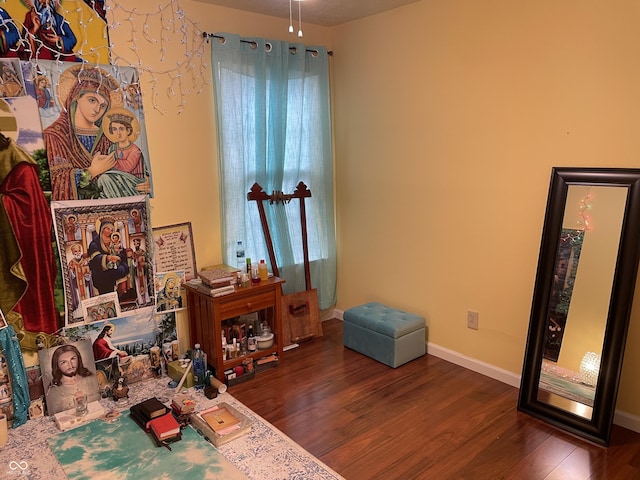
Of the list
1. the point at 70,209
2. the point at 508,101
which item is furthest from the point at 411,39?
the point at 70,209

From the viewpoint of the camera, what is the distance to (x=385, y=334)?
3266 mm

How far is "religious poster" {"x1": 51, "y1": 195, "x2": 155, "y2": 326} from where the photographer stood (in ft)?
9.04

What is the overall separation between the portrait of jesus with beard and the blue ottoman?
1699mm

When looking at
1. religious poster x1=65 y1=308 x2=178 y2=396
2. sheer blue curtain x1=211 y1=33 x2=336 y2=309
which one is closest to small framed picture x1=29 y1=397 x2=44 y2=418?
religious poster x1=65 y1=308 x2=178 y2=396

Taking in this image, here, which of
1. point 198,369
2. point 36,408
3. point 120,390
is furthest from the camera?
point 198,369

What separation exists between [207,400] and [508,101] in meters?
2.48

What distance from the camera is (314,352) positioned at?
3543mm

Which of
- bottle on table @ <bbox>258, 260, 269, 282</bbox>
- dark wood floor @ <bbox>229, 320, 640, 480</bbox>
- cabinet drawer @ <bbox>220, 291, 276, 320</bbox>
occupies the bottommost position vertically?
dark wood floor @ <bbox>229, 320, 640, 480</bbox>

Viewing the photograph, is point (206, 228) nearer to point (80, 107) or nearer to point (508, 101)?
point (80, 107)

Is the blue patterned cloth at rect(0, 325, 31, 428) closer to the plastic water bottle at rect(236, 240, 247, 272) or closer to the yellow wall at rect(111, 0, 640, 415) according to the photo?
the yellow wall at rect(111, 0, 640, 415)

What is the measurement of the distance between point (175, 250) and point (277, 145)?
1042mm

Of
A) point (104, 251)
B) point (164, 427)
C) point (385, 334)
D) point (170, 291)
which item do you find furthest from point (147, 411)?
point (385, 334)


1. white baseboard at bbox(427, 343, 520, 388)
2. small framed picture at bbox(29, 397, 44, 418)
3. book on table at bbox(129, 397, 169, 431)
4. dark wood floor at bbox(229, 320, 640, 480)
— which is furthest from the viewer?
white baseboard at bbox(427, 343, 520, 388)

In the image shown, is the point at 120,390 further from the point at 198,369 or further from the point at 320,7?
the point at 320,7
